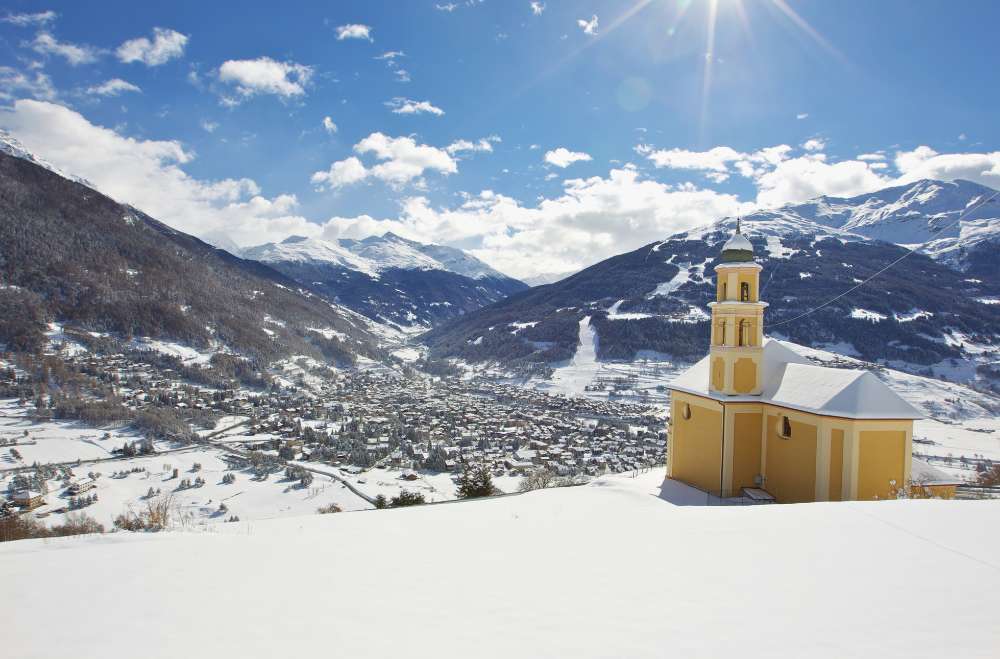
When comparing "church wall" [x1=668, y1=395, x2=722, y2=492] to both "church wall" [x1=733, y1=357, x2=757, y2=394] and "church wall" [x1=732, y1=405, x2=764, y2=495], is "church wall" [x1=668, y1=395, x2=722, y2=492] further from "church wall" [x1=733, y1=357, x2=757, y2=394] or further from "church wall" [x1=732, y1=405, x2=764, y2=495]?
"church wall" [x1=733, y1=357, x2=757, y2=394]

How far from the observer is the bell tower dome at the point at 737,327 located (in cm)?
2134

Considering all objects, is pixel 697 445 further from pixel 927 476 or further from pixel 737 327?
pixel 927 476

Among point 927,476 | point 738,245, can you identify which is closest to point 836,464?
point 927,476

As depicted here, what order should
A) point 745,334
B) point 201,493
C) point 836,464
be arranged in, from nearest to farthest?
point 836,464 → point 745,334 → point 201,493

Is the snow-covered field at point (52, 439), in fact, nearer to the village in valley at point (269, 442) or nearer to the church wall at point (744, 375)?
the village in valley at point (269, 442)

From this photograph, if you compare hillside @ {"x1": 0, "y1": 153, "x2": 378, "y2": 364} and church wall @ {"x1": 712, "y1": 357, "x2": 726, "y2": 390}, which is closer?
church wall @ {"x1": 712, "y1": 357, "x2": 726, "y2": 390}

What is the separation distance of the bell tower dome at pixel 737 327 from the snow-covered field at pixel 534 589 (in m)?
11.3

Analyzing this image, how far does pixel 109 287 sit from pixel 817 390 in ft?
453

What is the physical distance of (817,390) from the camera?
61.7ft

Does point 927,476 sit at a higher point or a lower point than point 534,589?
lower

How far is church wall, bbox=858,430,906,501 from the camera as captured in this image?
56.3 feet

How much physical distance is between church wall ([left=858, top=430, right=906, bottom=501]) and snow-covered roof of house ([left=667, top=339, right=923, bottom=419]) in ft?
2.50

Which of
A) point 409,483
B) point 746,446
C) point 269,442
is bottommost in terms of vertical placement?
A: point 269,442

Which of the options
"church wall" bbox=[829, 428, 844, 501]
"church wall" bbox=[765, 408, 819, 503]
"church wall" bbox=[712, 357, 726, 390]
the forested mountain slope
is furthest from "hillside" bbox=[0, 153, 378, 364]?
"church wall" bbox=[829, 428, 844, 501]
